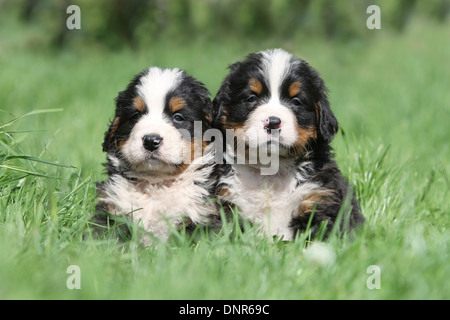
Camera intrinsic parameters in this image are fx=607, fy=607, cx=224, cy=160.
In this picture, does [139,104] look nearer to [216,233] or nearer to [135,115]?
[135,115]

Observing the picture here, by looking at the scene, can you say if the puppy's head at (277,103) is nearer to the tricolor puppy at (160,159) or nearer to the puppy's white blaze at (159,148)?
A: the tricolor puppy at (160,159)

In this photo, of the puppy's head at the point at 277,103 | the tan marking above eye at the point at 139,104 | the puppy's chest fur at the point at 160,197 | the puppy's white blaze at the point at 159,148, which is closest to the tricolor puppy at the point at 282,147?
the puppy's head at the point at 277,103

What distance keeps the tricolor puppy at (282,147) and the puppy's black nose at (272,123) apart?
46 millimetres

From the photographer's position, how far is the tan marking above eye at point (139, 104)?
3.91 meters

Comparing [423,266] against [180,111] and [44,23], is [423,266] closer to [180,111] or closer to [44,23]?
[180,111]

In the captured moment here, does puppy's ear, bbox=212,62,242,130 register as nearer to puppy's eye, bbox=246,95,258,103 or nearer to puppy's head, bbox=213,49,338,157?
puppy's head, bbox=213,49,338,157

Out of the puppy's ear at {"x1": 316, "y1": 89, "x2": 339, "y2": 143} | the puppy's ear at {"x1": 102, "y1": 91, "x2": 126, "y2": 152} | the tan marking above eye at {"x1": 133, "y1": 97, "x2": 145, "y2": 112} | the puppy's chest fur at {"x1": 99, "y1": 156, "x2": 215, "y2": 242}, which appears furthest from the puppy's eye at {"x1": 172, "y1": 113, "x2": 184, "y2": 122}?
the puppy's ear at {"x1": 316, "y1": 89, "x2": 339, "y2": 143}

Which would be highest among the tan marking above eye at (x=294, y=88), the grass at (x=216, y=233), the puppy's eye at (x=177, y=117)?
the tan marking above eye at (x=294, y=88)

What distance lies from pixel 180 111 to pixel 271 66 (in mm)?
660

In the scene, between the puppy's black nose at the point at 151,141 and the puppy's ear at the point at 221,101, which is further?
the puppy's ear at the point at 221,101

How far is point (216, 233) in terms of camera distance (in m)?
3.80

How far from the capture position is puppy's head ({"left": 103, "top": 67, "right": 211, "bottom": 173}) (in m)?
3.75

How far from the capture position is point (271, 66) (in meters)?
3.95
